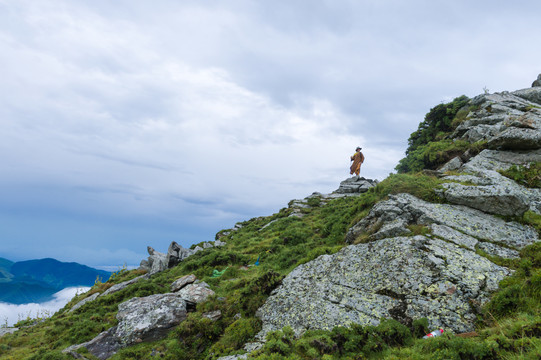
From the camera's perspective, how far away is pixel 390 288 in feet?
33.9

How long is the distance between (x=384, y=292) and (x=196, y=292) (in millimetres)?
11469

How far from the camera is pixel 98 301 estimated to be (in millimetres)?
20922

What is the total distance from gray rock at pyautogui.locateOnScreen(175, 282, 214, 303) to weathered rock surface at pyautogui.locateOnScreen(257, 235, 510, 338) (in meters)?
5.39

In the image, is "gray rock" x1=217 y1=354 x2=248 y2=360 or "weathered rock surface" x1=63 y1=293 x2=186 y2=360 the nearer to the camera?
"gray rock" x1=217 y1=354 x2=248 y2=360

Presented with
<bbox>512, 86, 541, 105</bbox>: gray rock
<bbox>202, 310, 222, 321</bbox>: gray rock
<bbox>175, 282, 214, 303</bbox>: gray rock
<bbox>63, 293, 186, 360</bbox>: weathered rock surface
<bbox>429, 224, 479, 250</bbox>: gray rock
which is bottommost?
<bbox>63, 293, 186, 360</bbox>: weathered rock surface

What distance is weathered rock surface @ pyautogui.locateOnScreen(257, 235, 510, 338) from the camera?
915cm

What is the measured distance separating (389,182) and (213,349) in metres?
14.1

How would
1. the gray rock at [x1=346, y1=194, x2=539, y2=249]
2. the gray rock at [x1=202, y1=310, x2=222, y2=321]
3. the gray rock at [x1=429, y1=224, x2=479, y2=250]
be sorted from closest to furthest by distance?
the gray rock at [x1=429, y1=224, x2=479, y2=250], the gray rock at [x1=346, y1=194, x2=539, y2=249], the gray rock at [x1=202, y1=310, x2=222, y2=321]

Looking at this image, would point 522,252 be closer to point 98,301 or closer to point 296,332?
point 296,332

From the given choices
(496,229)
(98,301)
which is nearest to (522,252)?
(496,229)

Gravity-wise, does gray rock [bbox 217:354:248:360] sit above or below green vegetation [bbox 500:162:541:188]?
below

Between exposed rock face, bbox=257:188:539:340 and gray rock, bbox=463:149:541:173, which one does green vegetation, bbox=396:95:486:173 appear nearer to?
gray rock, bbox=463:149:541:173

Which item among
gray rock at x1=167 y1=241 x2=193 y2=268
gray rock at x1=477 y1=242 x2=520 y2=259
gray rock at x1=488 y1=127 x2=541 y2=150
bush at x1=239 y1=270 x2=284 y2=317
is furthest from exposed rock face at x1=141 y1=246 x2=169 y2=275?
gray rock at x1=488 y1=127 x2=541 y2=150

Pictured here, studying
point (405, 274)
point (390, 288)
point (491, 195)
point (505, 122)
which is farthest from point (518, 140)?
point (390, 288)
